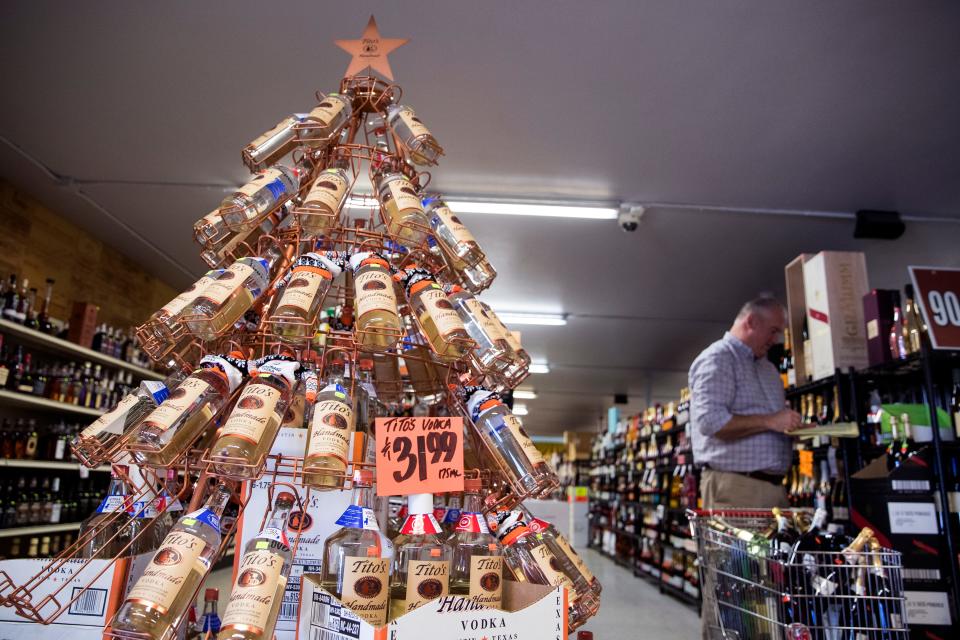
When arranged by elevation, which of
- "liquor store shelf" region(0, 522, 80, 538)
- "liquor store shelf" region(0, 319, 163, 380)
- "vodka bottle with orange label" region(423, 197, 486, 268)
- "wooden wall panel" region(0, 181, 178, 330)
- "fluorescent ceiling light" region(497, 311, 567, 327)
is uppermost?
"fluorescent ceiling light" region(497, 311, 567, 327)

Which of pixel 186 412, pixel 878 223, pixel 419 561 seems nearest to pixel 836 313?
pixel 878 223

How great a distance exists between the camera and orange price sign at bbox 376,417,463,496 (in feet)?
4.15

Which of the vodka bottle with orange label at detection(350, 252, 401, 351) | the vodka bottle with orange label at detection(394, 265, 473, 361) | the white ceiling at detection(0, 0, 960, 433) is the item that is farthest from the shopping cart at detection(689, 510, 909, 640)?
the white ceiling at detection(0, 0, 960, 433)

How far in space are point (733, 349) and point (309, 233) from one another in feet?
8.14

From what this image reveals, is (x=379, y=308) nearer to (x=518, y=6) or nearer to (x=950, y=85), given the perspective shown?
(x=518, y=6)

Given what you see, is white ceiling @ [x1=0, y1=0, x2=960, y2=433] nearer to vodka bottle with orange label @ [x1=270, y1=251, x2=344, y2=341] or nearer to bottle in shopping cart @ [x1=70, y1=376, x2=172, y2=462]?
vodka bottle with orange label @ [x1=270, y1=251, x2=344, y2=341]

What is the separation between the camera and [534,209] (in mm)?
5773

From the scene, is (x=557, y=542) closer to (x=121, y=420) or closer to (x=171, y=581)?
(x=171, y=581)

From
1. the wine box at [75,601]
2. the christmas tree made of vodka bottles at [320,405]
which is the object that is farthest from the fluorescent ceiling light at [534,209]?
the wine box at [75,601]

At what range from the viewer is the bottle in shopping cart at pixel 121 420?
1.36 metres

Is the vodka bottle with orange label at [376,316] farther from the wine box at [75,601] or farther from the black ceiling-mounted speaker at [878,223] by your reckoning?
the black ceiling-mounted speaker at [878,223]

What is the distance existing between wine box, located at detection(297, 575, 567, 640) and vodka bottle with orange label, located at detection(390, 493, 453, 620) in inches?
4.1

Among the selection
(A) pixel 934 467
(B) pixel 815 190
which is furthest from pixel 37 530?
(B) pixel 815 190

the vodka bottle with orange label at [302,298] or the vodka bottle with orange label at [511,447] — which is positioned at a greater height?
the vodka bottle with orange label at [302,298]
